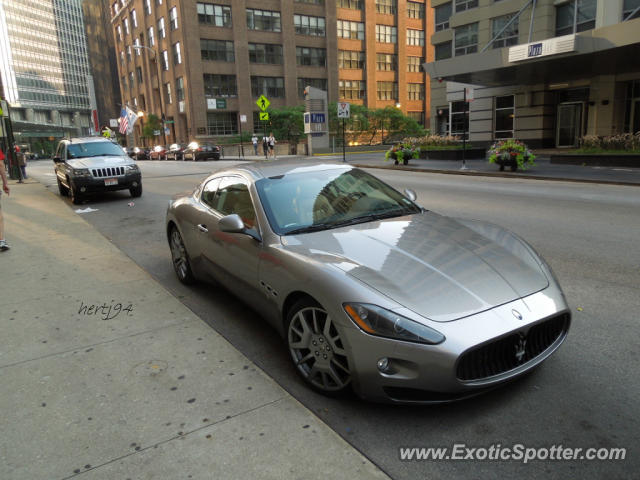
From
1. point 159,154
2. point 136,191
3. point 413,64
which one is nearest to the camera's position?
point 136,191

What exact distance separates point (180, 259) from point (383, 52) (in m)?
71.1

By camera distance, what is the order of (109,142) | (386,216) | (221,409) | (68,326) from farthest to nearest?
(109,142) → (68,326) → (386,216) → (221,409)

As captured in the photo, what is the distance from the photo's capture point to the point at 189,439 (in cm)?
283

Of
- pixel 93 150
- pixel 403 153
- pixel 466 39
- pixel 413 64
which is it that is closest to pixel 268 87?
pixel 413 64

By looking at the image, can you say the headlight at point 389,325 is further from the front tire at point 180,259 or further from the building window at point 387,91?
the building window at point 387,91

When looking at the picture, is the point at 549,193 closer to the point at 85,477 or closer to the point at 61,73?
the point at 85,477

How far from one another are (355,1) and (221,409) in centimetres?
7350

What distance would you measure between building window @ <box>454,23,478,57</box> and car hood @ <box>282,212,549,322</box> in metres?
35.4

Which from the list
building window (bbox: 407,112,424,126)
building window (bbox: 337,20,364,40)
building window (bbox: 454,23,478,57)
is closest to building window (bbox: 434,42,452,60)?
building window (bbox: 454,23,478,57)

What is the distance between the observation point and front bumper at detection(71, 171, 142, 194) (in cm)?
1347

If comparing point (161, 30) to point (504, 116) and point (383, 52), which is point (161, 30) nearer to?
point (383, 52)

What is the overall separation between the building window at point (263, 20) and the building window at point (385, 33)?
51.6 ft

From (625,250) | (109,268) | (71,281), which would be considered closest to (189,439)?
(71,281)

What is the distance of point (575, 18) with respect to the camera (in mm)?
27750
